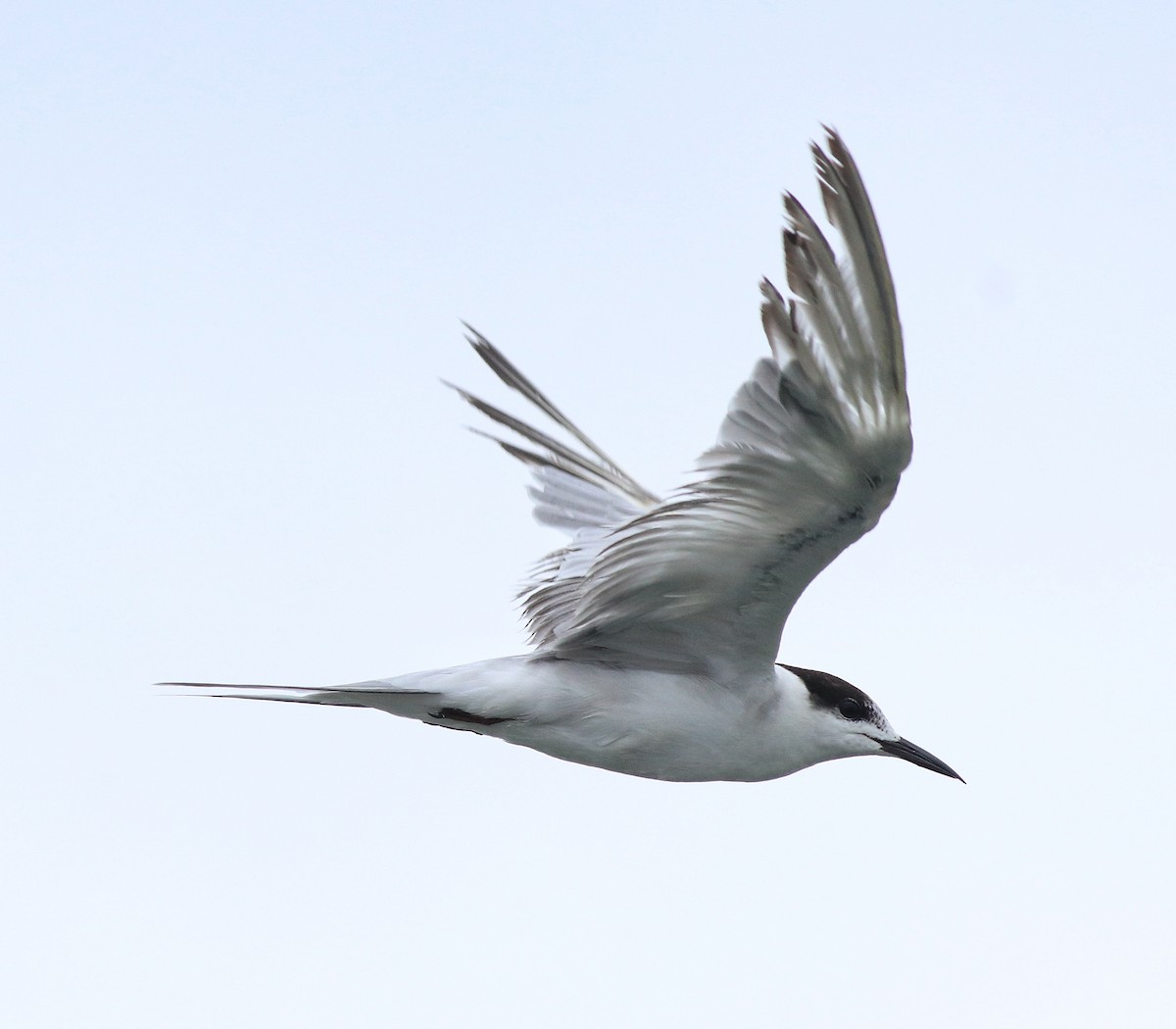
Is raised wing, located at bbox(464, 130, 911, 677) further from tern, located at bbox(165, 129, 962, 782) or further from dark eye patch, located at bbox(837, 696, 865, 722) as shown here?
dark eye patch, located at bbox(837, 696, 865, 722)

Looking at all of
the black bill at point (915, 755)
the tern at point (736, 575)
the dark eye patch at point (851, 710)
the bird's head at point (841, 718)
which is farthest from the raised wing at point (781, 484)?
the black bill at point (915, 755)

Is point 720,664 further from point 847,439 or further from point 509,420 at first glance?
point 509,420

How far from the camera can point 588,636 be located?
22.5ft

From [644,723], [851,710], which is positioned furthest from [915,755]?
[644,723]

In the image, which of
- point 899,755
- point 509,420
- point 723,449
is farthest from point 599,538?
point 723,449

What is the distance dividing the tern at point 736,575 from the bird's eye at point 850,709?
1cm

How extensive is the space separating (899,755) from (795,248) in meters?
3.57

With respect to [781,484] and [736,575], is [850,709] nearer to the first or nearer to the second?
[736,575]

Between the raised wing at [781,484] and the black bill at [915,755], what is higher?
the raised wing at [781,484]

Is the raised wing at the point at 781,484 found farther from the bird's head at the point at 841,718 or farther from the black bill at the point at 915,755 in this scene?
the black bill at the point at 915,755

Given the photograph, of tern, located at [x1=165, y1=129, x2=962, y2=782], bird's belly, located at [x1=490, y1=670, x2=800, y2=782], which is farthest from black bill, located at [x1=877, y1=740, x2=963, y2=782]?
bird's belly, located at [x1=490, y1=670, x2=800, y2=782]

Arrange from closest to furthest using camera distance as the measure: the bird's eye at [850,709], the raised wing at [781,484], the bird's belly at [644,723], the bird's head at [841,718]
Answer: the raised wing at [781,484] → the bird's belly at [644,723] → the bird's head at [841,718] → the bird's eye at [850,709]

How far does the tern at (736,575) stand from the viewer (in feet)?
16.5

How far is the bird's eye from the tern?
1 cm
